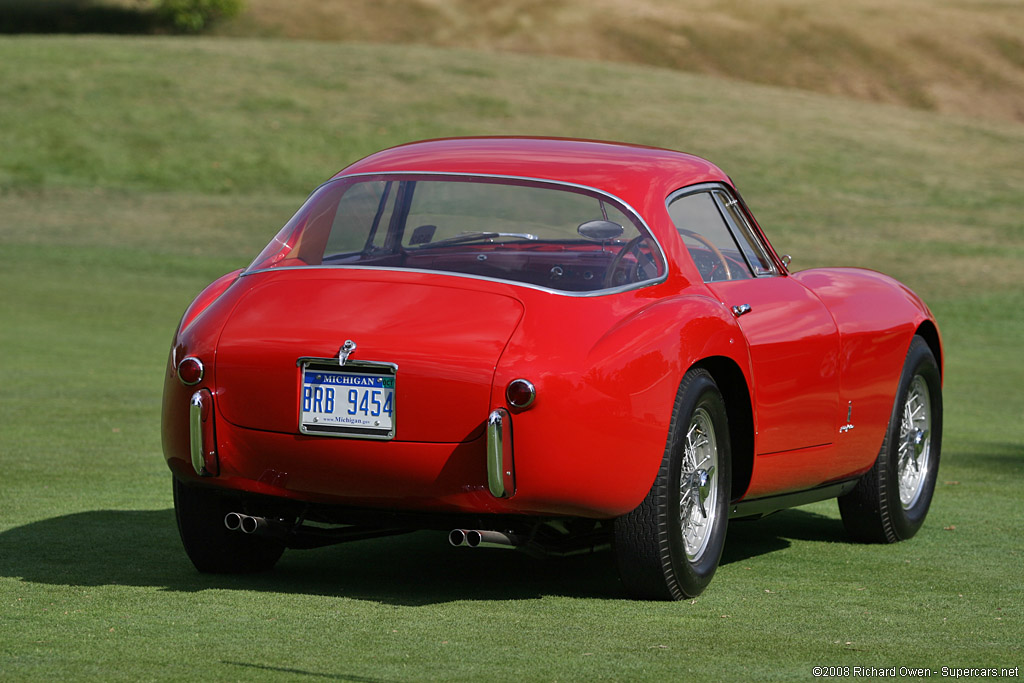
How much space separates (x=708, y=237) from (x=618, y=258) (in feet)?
2.50

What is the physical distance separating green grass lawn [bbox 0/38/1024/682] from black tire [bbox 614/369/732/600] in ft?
0.40

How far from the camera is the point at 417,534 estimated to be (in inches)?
288

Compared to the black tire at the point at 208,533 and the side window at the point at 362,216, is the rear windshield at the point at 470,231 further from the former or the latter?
the black tire at the point at 208,533

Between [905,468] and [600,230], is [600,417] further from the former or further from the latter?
[905,468]

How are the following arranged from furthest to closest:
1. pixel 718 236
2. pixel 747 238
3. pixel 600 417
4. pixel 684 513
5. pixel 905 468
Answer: pixel 905 468, pixel 747 238, pixel 718 236, pixel 684 513, pixel 600 417

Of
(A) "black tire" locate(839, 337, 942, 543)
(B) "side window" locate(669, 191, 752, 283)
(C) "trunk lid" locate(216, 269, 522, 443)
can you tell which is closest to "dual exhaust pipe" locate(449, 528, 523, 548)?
(C) "trunk lid" locate(216, 269, 522, 443)

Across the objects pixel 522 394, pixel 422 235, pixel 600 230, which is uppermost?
pixel 600 230

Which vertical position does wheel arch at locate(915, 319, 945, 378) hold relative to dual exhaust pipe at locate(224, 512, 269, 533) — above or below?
above

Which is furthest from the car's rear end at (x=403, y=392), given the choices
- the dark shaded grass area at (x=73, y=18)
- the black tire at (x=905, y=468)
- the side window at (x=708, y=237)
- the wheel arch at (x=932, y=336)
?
the dark shaded grass area at (x=73, y=18)

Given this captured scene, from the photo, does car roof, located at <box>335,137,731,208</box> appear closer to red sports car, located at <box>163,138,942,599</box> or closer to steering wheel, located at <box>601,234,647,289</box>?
red sports car, located at <box>163,138,942,599</box>

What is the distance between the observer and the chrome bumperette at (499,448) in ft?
16.8

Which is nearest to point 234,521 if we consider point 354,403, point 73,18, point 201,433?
point 201,433

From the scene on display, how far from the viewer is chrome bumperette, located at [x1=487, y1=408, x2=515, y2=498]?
513cm

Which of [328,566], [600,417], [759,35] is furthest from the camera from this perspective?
[759,35]
